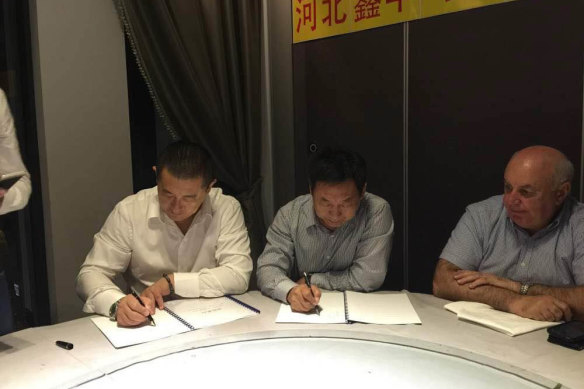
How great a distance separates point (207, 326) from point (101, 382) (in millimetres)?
393

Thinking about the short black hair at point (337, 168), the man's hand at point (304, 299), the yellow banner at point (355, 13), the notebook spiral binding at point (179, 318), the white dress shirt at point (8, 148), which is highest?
the yellow banner at point (355, 13)

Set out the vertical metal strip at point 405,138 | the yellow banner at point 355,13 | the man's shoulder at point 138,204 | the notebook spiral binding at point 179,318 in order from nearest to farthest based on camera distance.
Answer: the notebook spiral binding at point 179,318 → the man's shoulder at point 138,204 → the yellow banner at point 355,13 → the vertical metal strip at point 405,138

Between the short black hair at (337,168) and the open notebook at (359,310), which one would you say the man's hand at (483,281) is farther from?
the short black hair at (337,168)

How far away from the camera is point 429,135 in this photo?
9.96 feet

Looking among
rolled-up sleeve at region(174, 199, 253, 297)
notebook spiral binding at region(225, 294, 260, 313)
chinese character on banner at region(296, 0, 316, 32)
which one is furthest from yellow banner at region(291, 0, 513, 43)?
notebook spiral binding at region(225, 294, 260, 313)

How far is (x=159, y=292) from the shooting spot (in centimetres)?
187

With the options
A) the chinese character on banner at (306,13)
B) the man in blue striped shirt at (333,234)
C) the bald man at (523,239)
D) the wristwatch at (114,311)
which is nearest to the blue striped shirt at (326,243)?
the man in blue striped shirt at (333,234)

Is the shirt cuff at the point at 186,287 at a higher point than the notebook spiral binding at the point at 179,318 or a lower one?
higher

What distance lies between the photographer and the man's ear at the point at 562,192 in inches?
79.3

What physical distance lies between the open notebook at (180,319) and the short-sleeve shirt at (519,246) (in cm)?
83

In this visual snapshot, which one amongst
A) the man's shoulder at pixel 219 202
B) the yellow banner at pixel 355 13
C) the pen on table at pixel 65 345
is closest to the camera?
the pen on table at pixel 65 345

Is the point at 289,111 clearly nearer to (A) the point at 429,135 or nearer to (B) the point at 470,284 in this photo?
(A) the point at 429,135

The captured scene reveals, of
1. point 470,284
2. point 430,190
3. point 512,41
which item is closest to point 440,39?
point 512,41

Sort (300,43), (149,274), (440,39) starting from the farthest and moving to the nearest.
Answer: (300,43), (440,39), (149,274)
